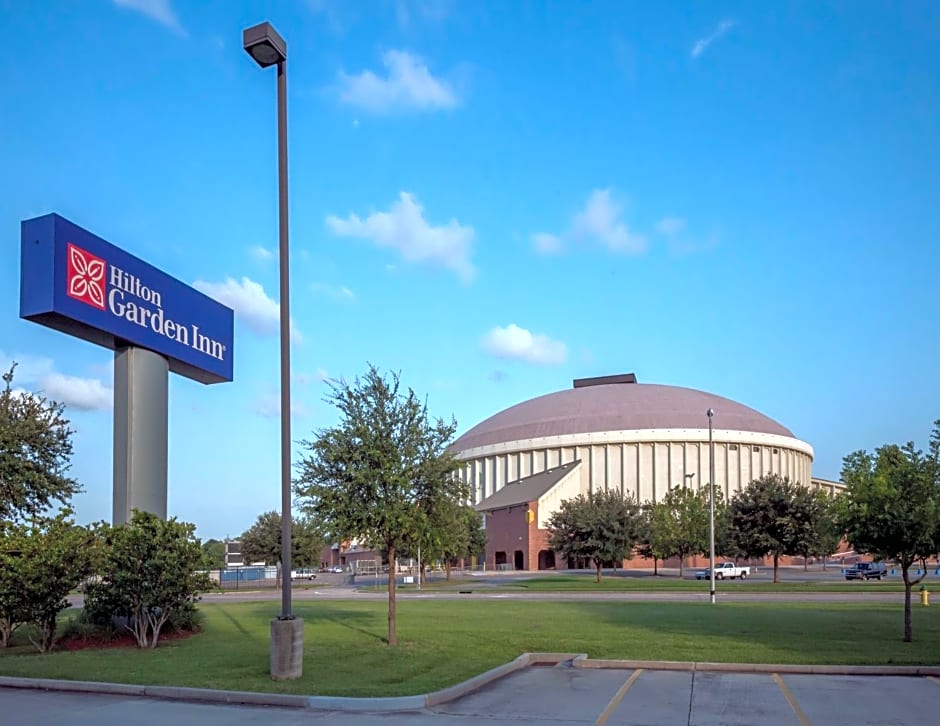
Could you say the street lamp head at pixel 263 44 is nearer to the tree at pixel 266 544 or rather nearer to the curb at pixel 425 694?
the curb at pixel 425 694

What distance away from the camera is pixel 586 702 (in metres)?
12.9

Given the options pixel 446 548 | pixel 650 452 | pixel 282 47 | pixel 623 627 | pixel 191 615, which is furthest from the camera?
pixel 650 452

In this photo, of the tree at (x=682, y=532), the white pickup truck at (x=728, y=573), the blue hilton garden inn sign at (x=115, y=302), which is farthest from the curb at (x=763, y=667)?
the tree at (x=682, y=532)

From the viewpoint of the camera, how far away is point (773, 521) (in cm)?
5869

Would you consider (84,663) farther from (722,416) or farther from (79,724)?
(722,416)

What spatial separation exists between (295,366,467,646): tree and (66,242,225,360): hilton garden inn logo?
5560 millimetres

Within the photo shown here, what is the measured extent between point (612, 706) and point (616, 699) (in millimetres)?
566

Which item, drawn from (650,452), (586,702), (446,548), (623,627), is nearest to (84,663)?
(446,548)

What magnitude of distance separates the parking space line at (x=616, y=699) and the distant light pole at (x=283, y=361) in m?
4.97

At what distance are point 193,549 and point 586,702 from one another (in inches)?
412

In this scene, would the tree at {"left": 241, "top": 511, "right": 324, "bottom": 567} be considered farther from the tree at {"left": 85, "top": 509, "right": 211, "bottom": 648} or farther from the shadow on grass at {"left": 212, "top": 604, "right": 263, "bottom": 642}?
the tree at {"left": 85, "top": 509, "right": 211, "bottom": 648}

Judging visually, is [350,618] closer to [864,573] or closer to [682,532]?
[682,532]

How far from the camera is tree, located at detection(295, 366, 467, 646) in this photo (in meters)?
19.0

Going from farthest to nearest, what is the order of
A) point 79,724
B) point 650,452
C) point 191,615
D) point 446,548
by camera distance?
point 650,452 → point 191,615 → point 446,548 → point 79,724
